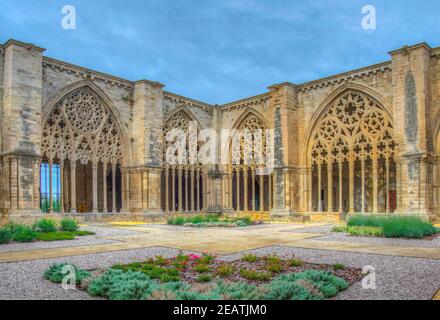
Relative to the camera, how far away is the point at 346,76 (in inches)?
717

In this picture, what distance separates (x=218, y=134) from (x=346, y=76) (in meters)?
8.70

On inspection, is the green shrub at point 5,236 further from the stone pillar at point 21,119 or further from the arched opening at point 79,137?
the arched opening at point 79,137

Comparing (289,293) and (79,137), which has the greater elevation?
(79,137)

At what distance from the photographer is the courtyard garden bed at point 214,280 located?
432 centimetres

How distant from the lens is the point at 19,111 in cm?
1473

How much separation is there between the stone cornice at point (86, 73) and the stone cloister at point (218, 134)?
2.0 inches

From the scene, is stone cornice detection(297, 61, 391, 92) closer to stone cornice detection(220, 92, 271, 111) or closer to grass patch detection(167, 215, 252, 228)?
stone cornice detection(220, 92, 271, 111)

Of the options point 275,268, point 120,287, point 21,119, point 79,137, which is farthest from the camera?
point 79,137

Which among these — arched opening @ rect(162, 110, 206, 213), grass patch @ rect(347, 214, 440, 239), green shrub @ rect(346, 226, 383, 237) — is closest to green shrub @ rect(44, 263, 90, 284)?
green shrub @ rect(346, 226, 383, 237)

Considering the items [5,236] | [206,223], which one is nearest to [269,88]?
[206,223]

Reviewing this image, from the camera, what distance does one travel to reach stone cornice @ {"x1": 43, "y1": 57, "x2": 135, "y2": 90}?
54.1 ft

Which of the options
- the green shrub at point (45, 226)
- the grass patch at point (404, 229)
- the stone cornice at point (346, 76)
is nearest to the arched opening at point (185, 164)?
the stone cornice at point (346, 76)

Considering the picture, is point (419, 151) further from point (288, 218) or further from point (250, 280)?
point (250, 280)

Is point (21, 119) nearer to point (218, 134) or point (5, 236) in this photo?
point (5, 236)
